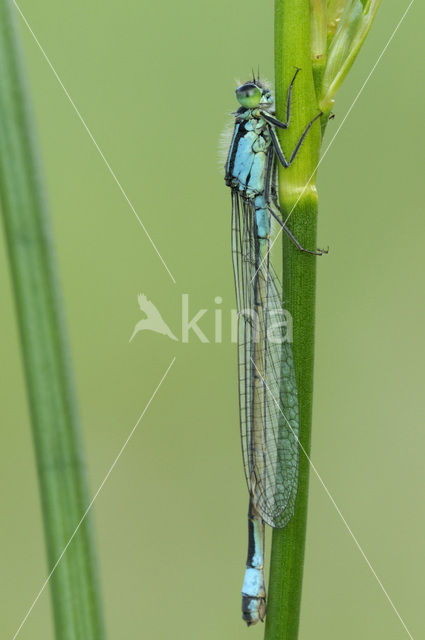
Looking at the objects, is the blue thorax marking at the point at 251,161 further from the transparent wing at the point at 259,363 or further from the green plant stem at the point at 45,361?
the green plant stem at the point at 45,361

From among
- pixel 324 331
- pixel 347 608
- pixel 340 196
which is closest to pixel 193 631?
pixel 347 608

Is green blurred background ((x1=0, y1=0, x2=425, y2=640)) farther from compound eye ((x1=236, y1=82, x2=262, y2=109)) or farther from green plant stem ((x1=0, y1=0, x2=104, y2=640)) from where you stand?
green plant stem ((x1=0, y1=0, x2=104, y2=640))

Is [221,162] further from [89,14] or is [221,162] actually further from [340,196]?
[89,14]

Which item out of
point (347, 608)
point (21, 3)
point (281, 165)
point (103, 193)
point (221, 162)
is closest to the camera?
point (281, 165)

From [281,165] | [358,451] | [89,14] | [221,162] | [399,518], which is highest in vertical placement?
[89,14]

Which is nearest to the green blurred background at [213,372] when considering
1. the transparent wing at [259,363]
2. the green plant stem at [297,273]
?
the transparent wing at [259,363]
